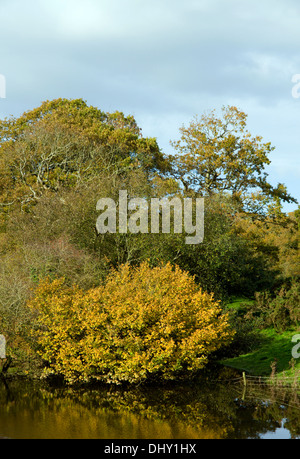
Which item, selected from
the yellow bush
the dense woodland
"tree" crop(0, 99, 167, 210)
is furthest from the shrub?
"tree" crop(0, 99, 167, 210)

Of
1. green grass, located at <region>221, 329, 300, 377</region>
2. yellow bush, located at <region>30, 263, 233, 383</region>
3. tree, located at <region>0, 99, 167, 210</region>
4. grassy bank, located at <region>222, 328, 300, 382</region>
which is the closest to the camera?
yellow bush, located at <region>30, 263, 233, 383</region>

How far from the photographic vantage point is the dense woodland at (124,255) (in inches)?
623

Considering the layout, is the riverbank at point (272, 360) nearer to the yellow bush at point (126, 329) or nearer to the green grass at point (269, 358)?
the green grass at point (269, 358)

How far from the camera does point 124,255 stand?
23.7 m

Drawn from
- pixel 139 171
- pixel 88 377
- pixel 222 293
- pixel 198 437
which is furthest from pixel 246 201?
pixel 198 437

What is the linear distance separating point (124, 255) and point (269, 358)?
8176 mm

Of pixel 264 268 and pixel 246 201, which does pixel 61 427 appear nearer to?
pixel 264 268

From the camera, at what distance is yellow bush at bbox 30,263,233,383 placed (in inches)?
605

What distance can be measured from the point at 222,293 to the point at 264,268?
5.20 meters

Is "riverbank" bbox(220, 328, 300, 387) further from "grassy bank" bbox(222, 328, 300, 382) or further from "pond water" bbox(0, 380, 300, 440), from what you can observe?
"pond water" bbox(0, 380, 300, 440)

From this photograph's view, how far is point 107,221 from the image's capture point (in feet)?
76.2

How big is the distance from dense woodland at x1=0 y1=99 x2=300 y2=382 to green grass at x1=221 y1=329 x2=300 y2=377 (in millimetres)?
687
